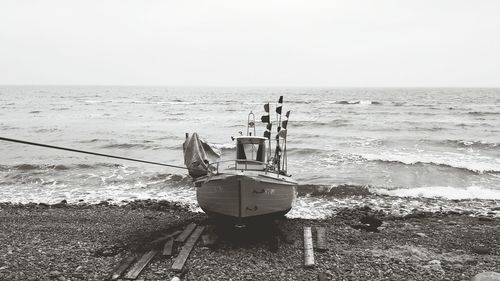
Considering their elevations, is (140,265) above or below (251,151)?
below

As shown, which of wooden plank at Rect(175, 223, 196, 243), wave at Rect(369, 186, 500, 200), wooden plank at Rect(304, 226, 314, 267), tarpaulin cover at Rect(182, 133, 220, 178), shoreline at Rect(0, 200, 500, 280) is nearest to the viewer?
shoreline at Rect(0, 200, 500, 280)

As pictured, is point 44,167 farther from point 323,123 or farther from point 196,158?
point 323,123

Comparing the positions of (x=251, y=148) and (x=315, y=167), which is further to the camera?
(x=315, y=167)

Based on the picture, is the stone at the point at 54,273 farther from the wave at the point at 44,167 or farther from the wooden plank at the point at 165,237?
the wave at the point at 44,167

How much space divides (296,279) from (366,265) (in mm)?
1996

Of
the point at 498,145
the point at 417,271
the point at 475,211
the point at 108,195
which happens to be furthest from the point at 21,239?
the point at 498,145

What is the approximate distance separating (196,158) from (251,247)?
332cm

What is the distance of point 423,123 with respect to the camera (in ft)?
153

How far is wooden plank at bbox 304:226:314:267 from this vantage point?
32.2 ft

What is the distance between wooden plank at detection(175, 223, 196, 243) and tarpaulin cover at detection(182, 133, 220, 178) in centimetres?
156

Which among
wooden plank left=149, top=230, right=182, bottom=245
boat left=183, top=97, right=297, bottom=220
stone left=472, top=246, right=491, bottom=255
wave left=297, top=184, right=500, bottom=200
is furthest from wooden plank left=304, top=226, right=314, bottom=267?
wave left=297, top=184, right=500, bottom=200

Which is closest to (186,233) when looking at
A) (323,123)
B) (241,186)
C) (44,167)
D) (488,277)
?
(241,186)

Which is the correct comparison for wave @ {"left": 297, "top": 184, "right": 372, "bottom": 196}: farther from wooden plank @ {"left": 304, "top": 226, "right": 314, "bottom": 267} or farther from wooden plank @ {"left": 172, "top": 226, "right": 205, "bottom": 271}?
wooden plank @ {"left": 172, "top": 226, "right": 205, "bottom": 271}

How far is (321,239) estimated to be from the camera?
1152cm
